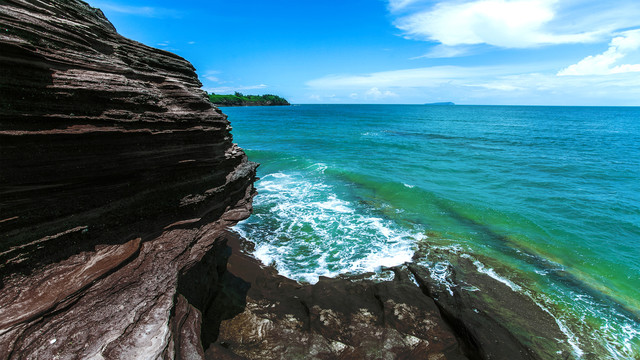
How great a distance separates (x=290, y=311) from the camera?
838cm

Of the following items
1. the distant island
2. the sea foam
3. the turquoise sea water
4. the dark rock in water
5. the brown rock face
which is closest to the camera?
the brown rock face

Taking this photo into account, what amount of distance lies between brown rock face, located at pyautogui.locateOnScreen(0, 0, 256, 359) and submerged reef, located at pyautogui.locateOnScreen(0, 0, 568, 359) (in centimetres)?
3

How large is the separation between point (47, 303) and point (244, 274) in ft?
20.0

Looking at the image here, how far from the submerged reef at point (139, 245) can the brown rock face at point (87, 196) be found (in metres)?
0.03

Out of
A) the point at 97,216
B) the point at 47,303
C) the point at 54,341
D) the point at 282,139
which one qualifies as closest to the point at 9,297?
the point at 47,303

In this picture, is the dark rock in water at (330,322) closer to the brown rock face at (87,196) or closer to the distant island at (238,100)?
the brown rock face at (87,196)

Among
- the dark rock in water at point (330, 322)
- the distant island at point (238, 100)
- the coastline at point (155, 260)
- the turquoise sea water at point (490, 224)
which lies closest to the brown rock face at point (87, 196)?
the coastline at point (155, 260)

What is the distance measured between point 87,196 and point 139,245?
1.56 metres

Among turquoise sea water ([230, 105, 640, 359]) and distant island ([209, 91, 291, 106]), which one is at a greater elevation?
distant island ([209, 91, 291, 106])

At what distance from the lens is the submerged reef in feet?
15.6

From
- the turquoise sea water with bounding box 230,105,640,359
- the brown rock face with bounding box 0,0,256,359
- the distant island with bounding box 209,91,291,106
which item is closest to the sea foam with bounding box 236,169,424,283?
the turquoise sea water with bounding box 230,105,640,359

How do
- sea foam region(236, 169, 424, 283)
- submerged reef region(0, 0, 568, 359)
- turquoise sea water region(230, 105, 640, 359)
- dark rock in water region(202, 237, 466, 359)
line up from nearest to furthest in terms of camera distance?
1. submerged reef region(0, 0, 568, 359)
2. dark rock in water region(202, 237, 466, 359)
3. turquoise sea water region(230, 105, 640, 359)
4. sea foam region(236, 169, 424, 283)

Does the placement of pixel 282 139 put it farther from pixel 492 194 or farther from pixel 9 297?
pixel 9 297

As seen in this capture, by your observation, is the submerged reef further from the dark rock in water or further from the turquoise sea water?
the turquoise sea water
